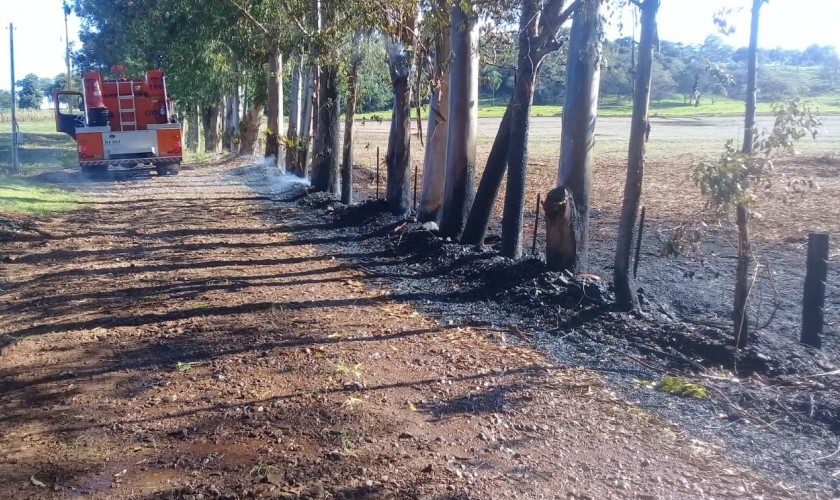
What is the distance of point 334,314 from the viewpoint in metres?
8.80

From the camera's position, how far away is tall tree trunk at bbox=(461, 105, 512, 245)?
11.1m

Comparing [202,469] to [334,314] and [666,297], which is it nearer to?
[334,314]

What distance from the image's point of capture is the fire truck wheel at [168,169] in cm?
2765

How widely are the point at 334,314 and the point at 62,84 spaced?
9700 centimetres

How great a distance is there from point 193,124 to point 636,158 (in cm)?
4581

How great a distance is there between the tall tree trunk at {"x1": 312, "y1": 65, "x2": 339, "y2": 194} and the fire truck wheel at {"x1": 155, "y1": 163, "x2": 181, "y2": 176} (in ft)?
28.5

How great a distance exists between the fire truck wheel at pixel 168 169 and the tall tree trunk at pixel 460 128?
17.4m

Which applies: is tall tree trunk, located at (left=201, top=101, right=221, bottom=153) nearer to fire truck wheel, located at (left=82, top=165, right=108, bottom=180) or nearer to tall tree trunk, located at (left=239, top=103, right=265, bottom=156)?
tall tree trunk, located at (left=239, top=103, right=265, bottom=156)

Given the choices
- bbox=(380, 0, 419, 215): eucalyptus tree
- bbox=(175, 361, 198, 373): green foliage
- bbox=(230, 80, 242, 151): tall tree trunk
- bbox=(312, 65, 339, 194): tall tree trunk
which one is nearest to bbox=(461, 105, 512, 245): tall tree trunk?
bbox=(380, 0, 419, 215): eucalyptus tree

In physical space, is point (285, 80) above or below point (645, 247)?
above

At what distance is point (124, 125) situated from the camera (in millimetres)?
27125

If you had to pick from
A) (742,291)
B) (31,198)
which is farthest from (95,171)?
(742,291)

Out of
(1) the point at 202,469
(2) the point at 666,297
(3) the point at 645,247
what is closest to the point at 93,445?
(1) the point at 202,469

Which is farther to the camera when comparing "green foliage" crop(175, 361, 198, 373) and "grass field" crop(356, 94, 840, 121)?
"grass field" crop(356, 94, 840, 121)
